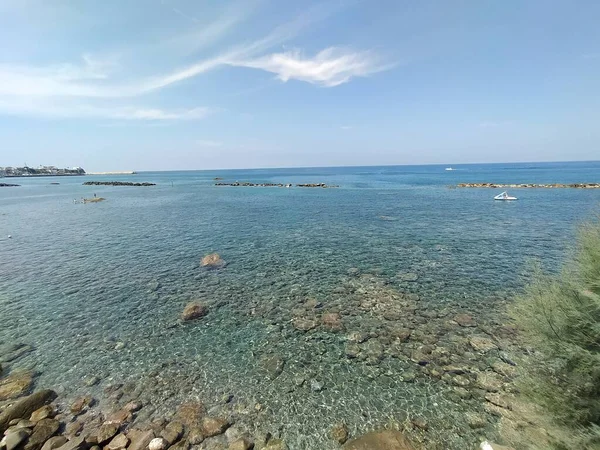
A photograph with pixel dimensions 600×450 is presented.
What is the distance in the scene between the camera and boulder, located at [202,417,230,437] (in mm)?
8737

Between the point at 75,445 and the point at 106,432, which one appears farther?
the point at 106,432

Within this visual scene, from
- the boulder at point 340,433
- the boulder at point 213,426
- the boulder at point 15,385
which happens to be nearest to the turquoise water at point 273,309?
the boulder at point 340,433

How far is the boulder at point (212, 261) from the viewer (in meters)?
23.0

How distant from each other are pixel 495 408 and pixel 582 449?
3.90 meters

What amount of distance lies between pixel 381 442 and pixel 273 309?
910cm

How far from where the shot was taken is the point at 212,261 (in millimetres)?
23453

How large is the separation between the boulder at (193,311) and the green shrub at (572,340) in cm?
1417

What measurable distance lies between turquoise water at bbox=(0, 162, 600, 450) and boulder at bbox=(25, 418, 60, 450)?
1532 millimetres

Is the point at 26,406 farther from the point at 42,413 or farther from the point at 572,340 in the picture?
the point at 572,340

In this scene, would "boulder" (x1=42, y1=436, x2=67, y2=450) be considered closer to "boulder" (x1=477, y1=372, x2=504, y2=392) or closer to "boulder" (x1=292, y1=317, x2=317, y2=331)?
"boulder" (x1=292, y1=317, x2=317, y2=331)

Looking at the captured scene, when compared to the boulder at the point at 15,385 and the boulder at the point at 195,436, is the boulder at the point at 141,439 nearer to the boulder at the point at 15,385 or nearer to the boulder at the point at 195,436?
the boulder at the point at 195,436

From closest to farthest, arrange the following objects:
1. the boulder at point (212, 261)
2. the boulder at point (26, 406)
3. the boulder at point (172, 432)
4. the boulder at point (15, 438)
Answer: the boulder at point (15, 438) → the boulder at point (172, 432) → the boulder at point (26, 406) → the boulder at point (212, 261)

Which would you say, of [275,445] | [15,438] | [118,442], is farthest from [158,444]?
[15,438]

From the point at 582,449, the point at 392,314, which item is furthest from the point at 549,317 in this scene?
the point at 392,314
